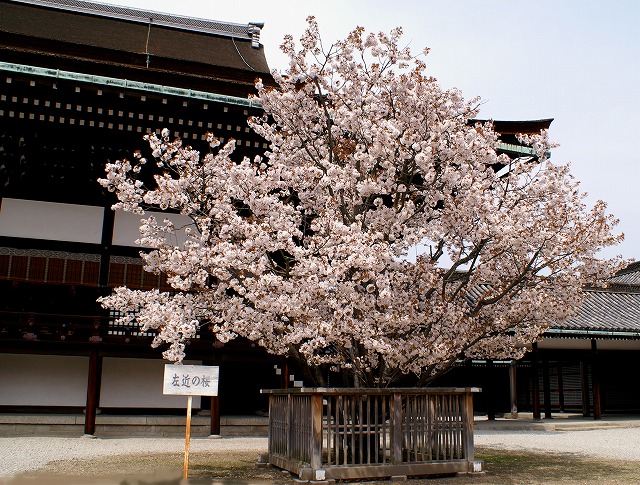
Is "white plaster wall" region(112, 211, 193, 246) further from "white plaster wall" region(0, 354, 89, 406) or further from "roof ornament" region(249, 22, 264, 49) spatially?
"roof ornament" region(249, 22, 264, 49)

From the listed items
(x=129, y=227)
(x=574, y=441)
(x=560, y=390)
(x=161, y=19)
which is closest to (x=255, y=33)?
(x=161, y=19)

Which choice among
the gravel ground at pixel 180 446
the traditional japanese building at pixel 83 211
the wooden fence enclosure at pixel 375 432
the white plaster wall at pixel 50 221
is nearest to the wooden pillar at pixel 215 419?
the traditional japanese building at pixel 83 211

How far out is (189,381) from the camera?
26.5ft

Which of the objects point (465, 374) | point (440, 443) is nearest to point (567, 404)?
point (465, 374)

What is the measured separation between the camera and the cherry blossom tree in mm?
8742

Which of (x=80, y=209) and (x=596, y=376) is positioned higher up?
(x=80, y=209)

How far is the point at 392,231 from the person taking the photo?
9602mm

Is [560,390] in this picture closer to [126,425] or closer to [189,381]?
[126,425]

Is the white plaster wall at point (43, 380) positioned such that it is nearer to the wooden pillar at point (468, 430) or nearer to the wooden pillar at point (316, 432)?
the wooden pillar at point (316, 432)

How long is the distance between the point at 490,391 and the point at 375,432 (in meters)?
15.7

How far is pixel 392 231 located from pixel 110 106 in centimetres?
729

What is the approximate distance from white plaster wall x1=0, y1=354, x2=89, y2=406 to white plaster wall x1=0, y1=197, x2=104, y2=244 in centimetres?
287

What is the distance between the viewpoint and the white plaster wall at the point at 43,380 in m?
13.8

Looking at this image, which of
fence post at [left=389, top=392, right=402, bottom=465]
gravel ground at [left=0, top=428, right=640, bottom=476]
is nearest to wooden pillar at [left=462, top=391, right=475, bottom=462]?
fence post at [left=389, top=392, right=402, bottom=465]
